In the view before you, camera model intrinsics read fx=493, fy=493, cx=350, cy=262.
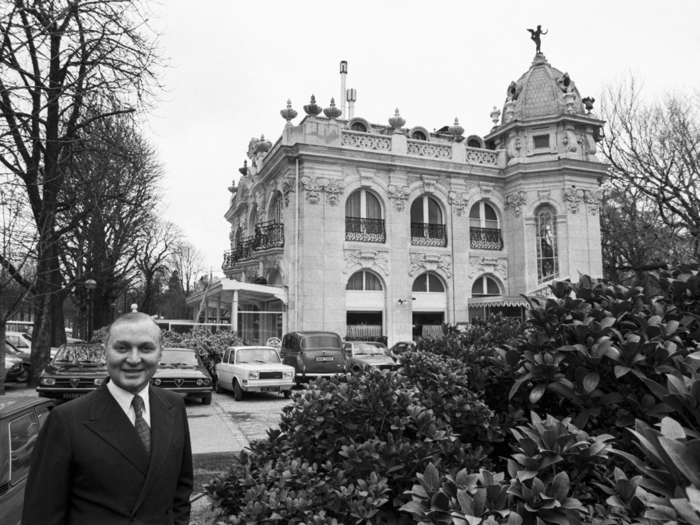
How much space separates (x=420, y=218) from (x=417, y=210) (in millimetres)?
491

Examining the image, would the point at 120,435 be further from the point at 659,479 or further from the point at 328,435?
the point at 659,479

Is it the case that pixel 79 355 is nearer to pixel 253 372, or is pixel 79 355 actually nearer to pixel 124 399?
pixel 253 372

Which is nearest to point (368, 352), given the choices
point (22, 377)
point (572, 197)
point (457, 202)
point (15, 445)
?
point (457, 202)

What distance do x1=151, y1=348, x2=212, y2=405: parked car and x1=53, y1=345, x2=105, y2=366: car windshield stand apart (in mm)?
1597

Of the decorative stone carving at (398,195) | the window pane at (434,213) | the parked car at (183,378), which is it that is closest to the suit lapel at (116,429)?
the parked car at (183,378)

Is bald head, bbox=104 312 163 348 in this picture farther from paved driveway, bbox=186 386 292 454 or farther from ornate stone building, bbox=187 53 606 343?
ornate stone building, bbox=187 53 606 343

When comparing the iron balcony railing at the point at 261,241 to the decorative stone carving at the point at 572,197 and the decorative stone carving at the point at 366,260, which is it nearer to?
the decorative stone carving at the point at 366,260

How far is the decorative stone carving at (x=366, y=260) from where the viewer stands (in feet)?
83.8

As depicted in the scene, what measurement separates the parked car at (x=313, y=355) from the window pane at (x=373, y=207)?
9.98m

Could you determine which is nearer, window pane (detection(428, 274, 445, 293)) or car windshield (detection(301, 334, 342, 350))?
car windshield (detection(301, 334, 342, 350))

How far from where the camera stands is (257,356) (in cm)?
1627

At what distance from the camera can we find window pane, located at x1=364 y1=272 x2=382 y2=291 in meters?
26.2

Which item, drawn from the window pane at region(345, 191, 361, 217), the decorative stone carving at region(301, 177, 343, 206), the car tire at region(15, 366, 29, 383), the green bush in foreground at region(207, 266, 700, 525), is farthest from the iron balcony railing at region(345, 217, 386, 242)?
the green bush in foreground at region(207, 266, 700, 525)

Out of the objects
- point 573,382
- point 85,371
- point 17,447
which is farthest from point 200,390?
point 573,382
